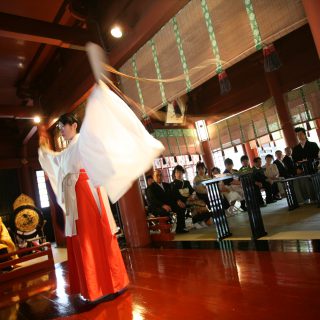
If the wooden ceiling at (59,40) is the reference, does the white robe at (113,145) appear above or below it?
below

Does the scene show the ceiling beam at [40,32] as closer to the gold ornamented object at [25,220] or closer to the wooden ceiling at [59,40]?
the wooden ceiling at [59,40]

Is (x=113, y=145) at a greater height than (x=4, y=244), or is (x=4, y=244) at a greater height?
(x=113, y=145)

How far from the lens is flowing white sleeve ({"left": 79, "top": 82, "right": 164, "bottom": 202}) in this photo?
2445mm

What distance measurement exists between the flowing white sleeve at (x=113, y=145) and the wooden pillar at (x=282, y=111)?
8430 mm

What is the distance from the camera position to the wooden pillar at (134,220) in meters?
5.58

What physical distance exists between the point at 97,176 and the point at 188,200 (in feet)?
14.3

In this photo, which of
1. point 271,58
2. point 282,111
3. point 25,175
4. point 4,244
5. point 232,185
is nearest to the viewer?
point 271,58

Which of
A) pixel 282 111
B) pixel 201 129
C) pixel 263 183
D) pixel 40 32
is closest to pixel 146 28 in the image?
pixel 40 32

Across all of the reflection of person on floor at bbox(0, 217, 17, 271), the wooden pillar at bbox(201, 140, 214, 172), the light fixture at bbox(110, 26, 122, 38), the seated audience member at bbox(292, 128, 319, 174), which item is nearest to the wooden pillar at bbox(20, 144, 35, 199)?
the reflection of person on floor at bbox(0, 217, 17, 271)

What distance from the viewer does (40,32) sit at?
5141 millimetres

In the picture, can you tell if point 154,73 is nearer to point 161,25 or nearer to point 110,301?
point 161,25

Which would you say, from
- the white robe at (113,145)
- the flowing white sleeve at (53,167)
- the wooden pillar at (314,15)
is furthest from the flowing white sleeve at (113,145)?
the wooden pillar at (314,15)

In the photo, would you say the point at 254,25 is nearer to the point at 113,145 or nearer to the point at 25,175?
the point at 113,145

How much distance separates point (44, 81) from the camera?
8.35 m
